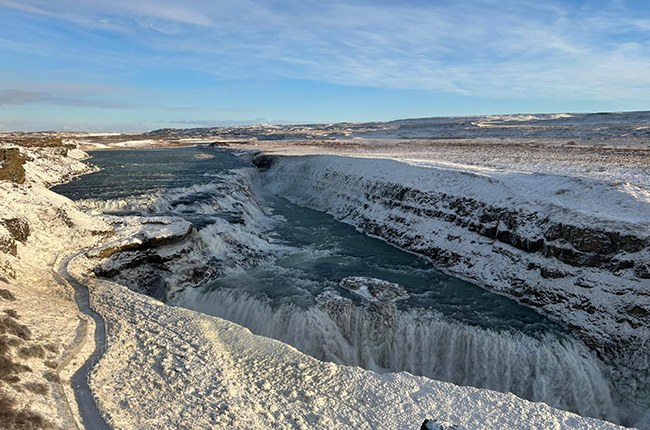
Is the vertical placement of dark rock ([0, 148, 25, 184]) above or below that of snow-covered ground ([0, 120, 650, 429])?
above

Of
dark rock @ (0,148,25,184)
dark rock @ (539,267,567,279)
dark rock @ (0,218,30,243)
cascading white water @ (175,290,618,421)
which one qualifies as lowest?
cascading white water @ (175,290,618,421)

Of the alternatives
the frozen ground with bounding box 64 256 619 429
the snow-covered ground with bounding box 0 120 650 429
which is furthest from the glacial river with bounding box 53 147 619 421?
the frozen ground with bounding box 64 256 619 429

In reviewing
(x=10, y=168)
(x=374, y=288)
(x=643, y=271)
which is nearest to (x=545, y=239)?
(x=643, y=271)

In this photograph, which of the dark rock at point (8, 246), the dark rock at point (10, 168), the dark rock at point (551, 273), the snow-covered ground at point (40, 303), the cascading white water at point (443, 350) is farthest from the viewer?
the dark rock at point (10, 168)

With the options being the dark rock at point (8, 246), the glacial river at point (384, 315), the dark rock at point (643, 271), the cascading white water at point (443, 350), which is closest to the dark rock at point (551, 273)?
the glacial river at point (384, 315)

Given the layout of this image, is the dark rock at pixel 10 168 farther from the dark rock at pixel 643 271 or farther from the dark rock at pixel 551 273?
the dark rock at pixel 643 271

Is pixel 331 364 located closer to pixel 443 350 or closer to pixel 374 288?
pixel 443 350

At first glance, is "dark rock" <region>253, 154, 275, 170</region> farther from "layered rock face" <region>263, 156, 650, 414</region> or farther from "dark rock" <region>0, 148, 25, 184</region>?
"dark rock" <region>0, 148, 25, 184</region>
